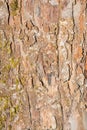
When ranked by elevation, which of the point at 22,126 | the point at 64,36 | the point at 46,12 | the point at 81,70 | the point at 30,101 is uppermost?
the point at 46,12

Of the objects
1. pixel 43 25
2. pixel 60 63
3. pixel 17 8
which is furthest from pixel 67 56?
pixel 17 8

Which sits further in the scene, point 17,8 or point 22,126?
point 22,126

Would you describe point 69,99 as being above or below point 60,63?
below

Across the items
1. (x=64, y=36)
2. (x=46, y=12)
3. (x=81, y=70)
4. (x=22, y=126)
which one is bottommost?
(x=22, y=126)

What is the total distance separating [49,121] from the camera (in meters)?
1.30

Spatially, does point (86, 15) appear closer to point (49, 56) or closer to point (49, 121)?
point (49, 56)

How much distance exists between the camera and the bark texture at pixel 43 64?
1168mm

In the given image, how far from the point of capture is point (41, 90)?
4.13 ft

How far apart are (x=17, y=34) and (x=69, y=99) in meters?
0.38

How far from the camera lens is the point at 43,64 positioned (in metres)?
1.23

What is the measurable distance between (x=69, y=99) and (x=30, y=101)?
18 cm

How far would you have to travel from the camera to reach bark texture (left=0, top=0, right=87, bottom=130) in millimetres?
1168

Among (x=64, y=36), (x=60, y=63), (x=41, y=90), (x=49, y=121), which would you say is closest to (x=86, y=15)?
(x=64, y=36)

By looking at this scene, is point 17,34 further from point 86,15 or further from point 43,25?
point 86,15
